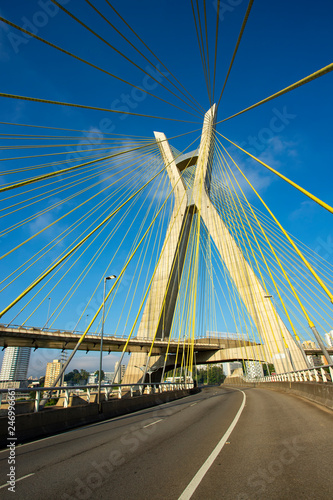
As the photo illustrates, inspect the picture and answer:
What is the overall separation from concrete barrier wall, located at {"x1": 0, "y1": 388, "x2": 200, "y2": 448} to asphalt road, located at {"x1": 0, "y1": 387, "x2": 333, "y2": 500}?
905 mm

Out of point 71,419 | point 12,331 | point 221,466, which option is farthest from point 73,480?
point 12,331

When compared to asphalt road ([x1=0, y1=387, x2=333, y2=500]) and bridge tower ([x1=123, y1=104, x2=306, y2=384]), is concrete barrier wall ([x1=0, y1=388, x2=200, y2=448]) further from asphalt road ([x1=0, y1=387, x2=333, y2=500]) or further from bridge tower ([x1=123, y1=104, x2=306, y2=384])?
bridge tower ([x1=123, y1=104, x2=306, y2=384])

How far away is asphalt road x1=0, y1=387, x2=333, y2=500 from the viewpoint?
143 inches

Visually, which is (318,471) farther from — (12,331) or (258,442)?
(12,331)

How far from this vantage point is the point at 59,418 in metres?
9.94

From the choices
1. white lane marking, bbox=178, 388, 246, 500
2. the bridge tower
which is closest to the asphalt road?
white lane marking, bbox=178, 388, 246, 500

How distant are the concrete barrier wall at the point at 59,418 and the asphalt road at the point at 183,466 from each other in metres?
0.90

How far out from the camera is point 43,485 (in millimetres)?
4191

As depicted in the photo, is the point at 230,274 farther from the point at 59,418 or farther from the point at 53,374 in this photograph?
the point at 53,374

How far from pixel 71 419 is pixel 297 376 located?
19.0m

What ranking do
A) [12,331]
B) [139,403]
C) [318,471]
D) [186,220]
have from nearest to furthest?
[318,471]
[139,403]
[12,331]
[186,220]

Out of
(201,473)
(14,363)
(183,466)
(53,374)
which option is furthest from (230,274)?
(14,363)

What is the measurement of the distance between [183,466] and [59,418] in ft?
23.0

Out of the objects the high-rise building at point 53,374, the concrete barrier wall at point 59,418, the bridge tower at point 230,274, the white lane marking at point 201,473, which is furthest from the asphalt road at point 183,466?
the high-rise building at point 53,374
